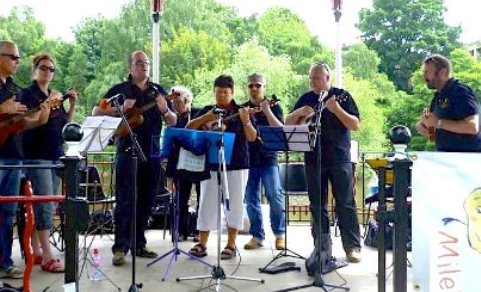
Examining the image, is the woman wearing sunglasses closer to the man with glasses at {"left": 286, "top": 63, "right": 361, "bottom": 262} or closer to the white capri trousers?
the white capri trousers

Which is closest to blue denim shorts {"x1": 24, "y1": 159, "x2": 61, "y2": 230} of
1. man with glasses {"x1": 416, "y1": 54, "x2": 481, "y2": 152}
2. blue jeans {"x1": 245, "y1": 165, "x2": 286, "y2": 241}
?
blue jeans {"x1": 245, "y1": 165, "x2": 286, "y2": 241}

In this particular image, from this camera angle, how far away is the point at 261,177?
516 cm

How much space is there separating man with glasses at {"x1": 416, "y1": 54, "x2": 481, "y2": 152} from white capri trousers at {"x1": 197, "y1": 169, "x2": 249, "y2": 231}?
1435 mm

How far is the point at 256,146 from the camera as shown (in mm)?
4875

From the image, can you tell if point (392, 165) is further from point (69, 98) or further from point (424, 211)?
point (69, 98)

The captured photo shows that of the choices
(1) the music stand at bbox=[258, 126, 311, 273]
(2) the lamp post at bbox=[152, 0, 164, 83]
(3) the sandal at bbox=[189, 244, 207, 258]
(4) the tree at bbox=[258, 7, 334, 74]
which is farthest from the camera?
(4) the tree at bbox=[258, 7, 334, 74]

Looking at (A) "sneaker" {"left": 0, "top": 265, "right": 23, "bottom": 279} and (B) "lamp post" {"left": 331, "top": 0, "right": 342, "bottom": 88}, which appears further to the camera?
(B) "lamp post" {"left": 331, "top": 0, "right": 342, "bottom": 88}

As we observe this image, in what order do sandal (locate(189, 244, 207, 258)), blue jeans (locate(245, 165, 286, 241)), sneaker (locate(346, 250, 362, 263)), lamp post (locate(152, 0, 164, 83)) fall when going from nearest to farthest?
sneaker (locate(346, 250, 362, 263))
sandal (locate(189, 244, 207, 258))
blue jeans (locate(245, 165, 286, 241))
lamp post (locate(152, 0, 164, 83))

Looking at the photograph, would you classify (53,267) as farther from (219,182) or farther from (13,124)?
(219,182)

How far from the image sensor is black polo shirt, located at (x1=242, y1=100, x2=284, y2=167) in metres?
4.89

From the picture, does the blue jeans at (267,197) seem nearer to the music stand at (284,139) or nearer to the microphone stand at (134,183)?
the music stand at (284,139)

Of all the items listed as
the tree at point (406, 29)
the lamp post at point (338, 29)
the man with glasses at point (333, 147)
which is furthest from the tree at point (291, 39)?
the man with glasses at point (333, 147)

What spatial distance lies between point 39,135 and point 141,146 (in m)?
0.75

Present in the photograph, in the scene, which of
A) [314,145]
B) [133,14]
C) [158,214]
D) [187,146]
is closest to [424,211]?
[314,145]
